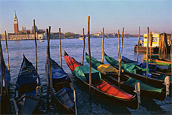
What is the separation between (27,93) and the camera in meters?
8.91

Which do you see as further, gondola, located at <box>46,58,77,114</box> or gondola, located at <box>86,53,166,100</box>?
gondola, located at <box>86,53,166,100</box>

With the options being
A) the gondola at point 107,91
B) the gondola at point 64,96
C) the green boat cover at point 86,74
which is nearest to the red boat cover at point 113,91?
the gondola at point 107,91

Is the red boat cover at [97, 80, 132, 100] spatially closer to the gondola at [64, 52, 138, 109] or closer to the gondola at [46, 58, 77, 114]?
the gondola at [64, 52, 138, 109]

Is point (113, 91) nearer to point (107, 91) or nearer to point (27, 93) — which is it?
point (107, 91)

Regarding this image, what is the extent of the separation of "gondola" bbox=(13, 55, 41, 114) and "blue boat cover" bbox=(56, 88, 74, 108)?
1.03m

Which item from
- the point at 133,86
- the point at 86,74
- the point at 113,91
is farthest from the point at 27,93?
the point at 133,86

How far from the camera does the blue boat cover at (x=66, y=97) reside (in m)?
7.31

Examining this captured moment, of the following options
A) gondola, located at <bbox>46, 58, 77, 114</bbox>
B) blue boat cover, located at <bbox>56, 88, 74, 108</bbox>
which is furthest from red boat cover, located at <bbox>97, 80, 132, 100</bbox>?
blue boat cover, located at <bbox>56, 88, 74, 108</bbox>

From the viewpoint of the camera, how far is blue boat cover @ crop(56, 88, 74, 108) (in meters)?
7.31

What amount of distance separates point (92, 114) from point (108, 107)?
1070 mm

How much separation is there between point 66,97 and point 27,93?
2509 mm

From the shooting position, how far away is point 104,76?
39.3 feet

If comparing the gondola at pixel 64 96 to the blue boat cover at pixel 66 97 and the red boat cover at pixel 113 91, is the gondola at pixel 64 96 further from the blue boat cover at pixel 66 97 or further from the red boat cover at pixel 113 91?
the red boat cover at pixel 113 91

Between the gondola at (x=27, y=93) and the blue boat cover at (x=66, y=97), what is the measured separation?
1033 mm
